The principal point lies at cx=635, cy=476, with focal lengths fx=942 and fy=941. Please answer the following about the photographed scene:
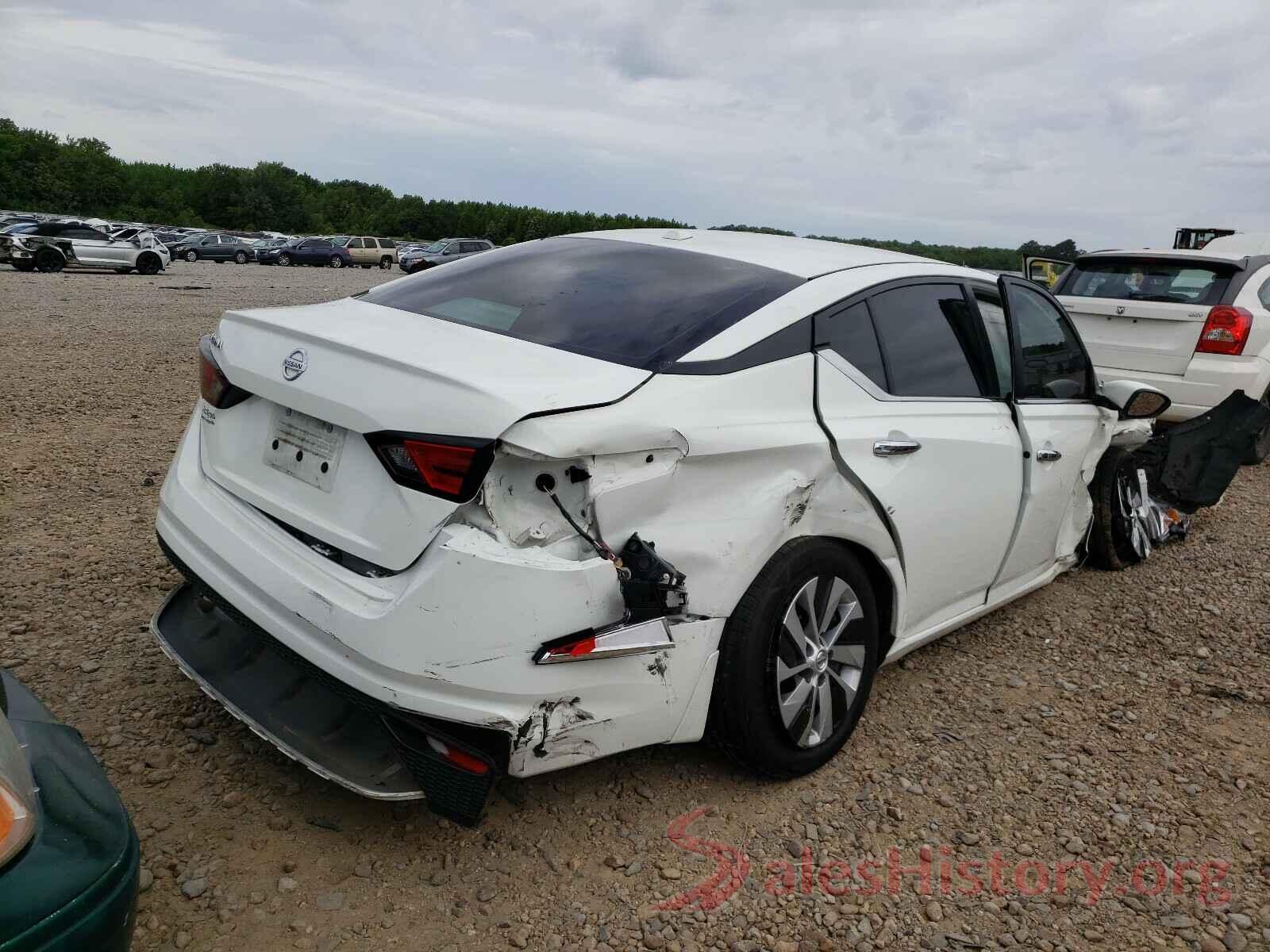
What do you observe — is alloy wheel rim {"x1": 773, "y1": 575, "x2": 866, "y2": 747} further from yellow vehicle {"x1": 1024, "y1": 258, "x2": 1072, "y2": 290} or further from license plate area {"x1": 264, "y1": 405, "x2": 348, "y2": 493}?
yellow vehicle {"x1": 1024, "y1": 258, "x2": 1072, "y2": 290}

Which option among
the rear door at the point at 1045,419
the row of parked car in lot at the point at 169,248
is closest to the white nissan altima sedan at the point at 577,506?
the rear door at the point at 1045,419

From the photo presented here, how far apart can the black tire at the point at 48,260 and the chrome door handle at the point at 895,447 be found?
27.9 m

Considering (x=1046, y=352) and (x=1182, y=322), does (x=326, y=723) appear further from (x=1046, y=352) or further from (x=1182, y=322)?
(x=1182, y=322)

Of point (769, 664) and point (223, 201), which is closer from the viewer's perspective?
point (769, 664)

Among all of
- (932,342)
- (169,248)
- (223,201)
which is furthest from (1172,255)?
(223,201)

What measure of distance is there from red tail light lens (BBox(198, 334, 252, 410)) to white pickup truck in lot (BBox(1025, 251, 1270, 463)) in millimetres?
6073

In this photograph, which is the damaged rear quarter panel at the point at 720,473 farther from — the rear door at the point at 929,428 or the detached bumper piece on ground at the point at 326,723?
the detached bumper piece on ground at the point at 326,723

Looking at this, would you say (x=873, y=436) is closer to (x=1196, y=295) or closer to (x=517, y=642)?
(x=517, y=642)

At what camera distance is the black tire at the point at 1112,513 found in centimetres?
468

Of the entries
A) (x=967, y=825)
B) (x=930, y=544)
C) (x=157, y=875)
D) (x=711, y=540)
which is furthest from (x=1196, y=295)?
(x=157, y=875)

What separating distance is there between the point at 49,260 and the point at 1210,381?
90.5 feet

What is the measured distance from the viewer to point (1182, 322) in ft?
22.6

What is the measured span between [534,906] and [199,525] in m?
1.37

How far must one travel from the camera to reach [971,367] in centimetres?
344
